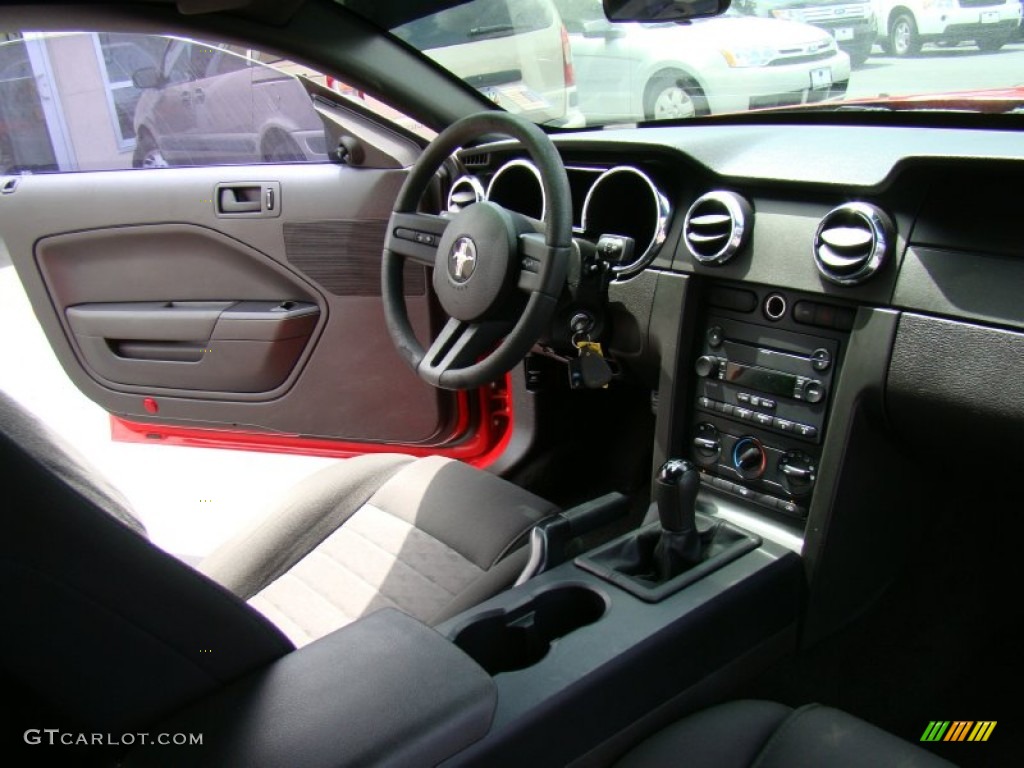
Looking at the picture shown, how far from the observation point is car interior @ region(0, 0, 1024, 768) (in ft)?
2.45

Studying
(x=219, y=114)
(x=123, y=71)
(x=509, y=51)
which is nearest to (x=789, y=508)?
(x=509, y=51)

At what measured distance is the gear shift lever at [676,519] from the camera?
1354mm

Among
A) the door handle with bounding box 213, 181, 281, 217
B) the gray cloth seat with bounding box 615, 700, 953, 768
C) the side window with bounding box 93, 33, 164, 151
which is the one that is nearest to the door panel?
the door handle with bounding box 213, 181, 281, 217

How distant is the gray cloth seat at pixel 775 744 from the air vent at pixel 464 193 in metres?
1.12

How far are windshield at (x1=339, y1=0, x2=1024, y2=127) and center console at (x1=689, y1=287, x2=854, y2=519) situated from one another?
43cm

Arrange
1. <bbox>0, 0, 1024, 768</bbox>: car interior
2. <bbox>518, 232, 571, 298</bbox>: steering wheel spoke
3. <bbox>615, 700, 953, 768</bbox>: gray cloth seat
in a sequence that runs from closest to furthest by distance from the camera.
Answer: <bbox>0, 0, 1024, 768</bbox>: car interior
<bbox>615, 700, 953, 768</bbox>: gray cloth seat
<bbox>518, 232, 571, 298</bbox>: steering wheel spoke

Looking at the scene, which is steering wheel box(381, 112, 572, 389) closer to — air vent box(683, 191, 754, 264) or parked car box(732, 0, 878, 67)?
air vent box(683, 191, 754, 264)

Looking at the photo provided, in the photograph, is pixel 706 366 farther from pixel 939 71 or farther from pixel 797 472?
pixel 939 71

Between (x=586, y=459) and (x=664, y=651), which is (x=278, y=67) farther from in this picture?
(x=664, y=651)

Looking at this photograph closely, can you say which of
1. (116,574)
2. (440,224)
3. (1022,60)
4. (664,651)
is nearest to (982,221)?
(1022,60)

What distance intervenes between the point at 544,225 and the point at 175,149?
1.51 metres

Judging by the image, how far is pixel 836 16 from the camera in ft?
5.87

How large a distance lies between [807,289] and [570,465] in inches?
40.3

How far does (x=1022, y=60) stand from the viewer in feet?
4.81
